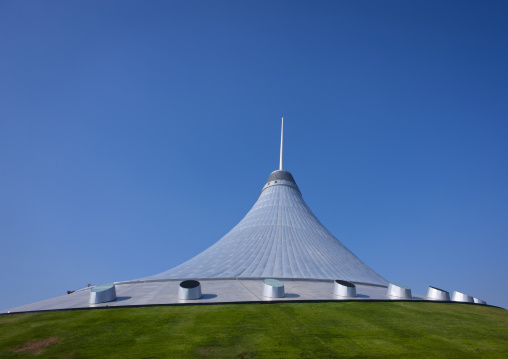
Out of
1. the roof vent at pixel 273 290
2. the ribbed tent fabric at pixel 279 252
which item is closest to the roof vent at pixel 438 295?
the ribbed tent fabric at pixel 279 252

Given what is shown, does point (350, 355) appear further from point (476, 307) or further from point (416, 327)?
point (476, 307)

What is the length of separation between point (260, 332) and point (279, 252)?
10029mm

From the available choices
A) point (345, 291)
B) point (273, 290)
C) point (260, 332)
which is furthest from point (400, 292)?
point (260, 332)

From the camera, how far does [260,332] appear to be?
7.71m

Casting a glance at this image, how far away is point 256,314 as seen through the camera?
29.6 feet

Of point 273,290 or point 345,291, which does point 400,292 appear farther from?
point 273,290

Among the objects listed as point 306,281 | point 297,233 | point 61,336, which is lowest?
point 61,336

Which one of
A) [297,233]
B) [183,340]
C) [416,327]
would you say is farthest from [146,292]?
[297,233]

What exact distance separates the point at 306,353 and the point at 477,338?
4.73m

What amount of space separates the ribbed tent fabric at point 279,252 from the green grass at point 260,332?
537 cm

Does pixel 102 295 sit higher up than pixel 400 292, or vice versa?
pixel 400 292

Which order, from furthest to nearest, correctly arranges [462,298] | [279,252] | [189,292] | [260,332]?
1. [279,252]
2. [462,298]
3. [189,292]
4. [260,332]

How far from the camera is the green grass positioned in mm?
6777

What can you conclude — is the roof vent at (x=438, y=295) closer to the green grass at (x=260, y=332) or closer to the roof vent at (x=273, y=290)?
the green grass at (x=260, y=332)
